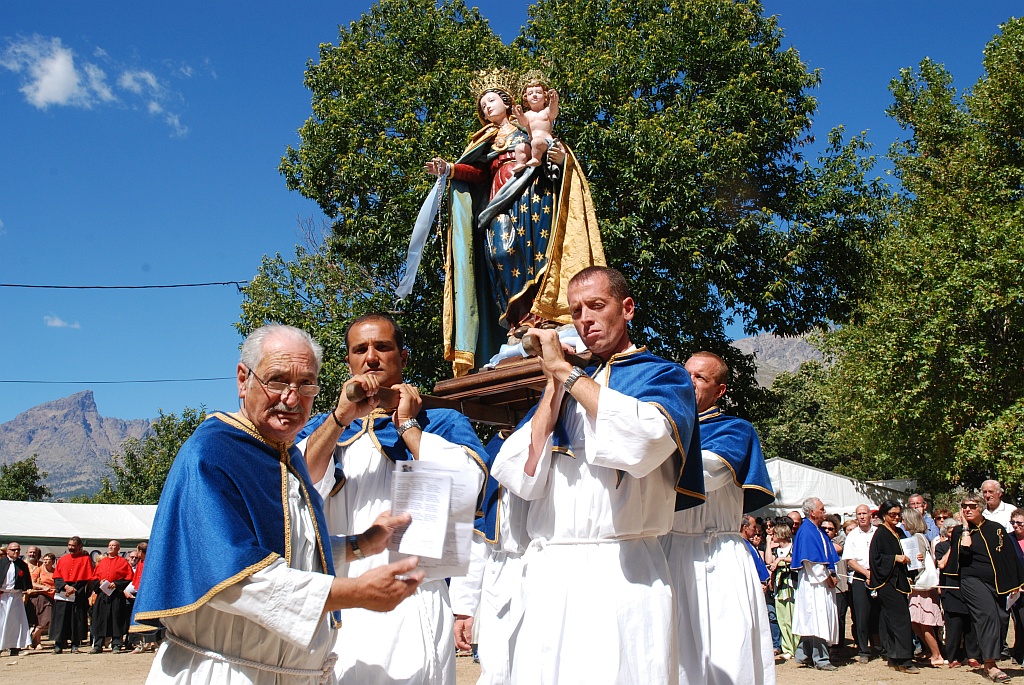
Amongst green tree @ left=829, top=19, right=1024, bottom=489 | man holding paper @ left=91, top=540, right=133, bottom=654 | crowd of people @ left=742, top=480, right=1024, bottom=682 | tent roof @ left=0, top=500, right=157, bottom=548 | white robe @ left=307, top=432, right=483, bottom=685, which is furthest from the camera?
tent roof @ left=0, top=500, right=157, bottom=548

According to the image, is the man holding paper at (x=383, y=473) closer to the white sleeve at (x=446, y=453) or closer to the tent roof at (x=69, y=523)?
the white sleeve at (x=446, y=453)

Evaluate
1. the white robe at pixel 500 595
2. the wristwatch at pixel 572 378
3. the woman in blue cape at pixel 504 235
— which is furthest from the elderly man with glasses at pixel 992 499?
the wristwatch at pixel 572 378

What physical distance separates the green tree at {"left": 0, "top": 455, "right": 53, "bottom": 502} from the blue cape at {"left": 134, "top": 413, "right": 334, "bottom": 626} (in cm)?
5260

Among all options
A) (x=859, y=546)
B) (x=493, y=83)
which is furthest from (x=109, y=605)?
(x=493, y=83)

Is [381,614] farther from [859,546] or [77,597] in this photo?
[77,597]

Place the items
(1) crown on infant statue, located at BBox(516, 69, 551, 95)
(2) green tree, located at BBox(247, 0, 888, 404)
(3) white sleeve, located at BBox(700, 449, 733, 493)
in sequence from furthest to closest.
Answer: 1. (2) green tree, located at BBox(247, 0, 888, 404)
2. (1) crown on infant statue, located at BBox(516, 69, 551, 95)
3. (3) white sleeve, located at BBox(700, 449, 733, 493)

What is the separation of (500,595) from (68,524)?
62.7 feet

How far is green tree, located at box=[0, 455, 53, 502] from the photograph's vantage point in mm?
49469

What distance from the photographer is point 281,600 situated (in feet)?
7.62

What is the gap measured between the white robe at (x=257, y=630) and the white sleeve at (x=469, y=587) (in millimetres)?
1622

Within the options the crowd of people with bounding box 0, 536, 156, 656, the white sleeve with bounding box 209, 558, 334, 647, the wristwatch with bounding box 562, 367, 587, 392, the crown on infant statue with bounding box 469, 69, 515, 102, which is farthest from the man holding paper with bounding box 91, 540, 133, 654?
the white sleeve with bounding box 209, 558, 334, 647

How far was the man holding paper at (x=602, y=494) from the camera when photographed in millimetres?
3105

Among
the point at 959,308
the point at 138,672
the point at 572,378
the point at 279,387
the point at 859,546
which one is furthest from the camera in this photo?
the point at 959,308

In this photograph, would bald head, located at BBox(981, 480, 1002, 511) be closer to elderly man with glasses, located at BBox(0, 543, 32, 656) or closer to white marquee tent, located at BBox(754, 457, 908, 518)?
white marquee tent, located at BBox(754, 457, 908, 518)
